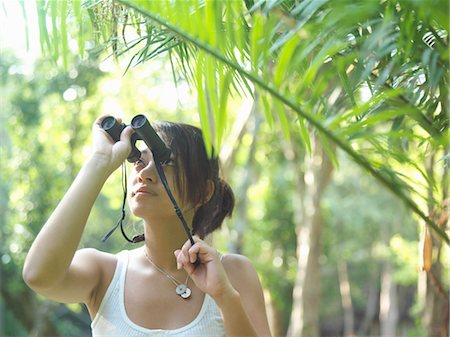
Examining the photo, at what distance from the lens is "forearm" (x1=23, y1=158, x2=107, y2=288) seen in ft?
5.39

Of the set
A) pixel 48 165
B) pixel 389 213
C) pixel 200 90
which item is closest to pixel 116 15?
pixel 200 90

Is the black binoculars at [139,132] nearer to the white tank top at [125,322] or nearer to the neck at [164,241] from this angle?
the neck at [164,241]

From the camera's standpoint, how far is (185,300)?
78.4 inches

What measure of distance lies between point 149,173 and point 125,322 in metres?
0.37

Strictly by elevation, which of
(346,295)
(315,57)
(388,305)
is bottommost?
(346,295)

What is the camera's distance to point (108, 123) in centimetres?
182

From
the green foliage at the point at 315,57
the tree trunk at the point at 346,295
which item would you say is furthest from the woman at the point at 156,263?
the tree trunk at the point at 346,295

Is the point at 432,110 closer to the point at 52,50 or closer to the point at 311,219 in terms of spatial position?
the point at 52,50

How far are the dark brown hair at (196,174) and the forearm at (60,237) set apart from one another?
38 centimetres

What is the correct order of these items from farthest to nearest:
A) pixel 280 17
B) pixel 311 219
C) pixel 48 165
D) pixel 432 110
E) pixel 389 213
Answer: pixel 389 213
pixel 48 165
pixel 311 219
pixel 432 110
pixel 280 17

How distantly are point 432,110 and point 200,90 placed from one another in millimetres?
676

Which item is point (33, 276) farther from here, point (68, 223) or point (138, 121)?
point (138, 121)

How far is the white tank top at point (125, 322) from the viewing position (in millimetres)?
1901

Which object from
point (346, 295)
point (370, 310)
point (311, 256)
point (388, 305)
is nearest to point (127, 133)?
point (311, 256)
